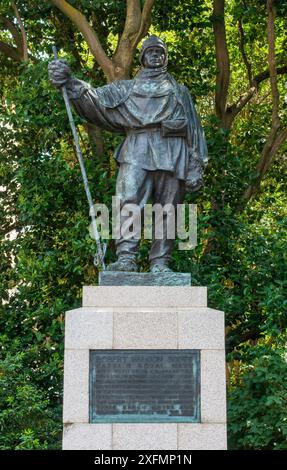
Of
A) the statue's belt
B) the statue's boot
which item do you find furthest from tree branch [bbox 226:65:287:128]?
the statue's boot

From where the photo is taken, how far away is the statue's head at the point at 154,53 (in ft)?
28.9

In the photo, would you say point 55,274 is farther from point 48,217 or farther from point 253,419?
point 253,419

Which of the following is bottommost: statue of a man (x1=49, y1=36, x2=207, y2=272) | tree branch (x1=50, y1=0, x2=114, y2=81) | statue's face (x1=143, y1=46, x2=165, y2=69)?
statue of a man (x1=49, y1=36, x2=207, y2=272)

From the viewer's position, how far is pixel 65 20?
48.3 ft

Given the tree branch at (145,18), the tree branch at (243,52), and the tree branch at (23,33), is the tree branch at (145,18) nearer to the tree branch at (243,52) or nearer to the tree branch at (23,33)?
the tree branch at (23,33)

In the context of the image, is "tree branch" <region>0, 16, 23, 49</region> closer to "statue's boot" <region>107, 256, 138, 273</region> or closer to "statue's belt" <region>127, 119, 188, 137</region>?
"statue's belt" <region>127, 119, 188, 137</region>

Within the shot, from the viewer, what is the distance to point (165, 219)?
28.2ft

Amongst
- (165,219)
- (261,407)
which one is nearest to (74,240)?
(261,407)

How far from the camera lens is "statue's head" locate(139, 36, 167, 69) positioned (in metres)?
8.81

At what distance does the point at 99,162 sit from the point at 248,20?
4.27 meters

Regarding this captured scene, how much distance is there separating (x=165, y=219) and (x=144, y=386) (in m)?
1.72

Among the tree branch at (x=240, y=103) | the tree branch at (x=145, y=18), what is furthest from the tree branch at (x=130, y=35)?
the tree branch at (x=240, y=103)

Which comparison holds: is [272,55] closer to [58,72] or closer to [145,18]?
[145,18]

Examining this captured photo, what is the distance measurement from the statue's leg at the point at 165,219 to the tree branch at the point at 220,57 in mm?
6446
